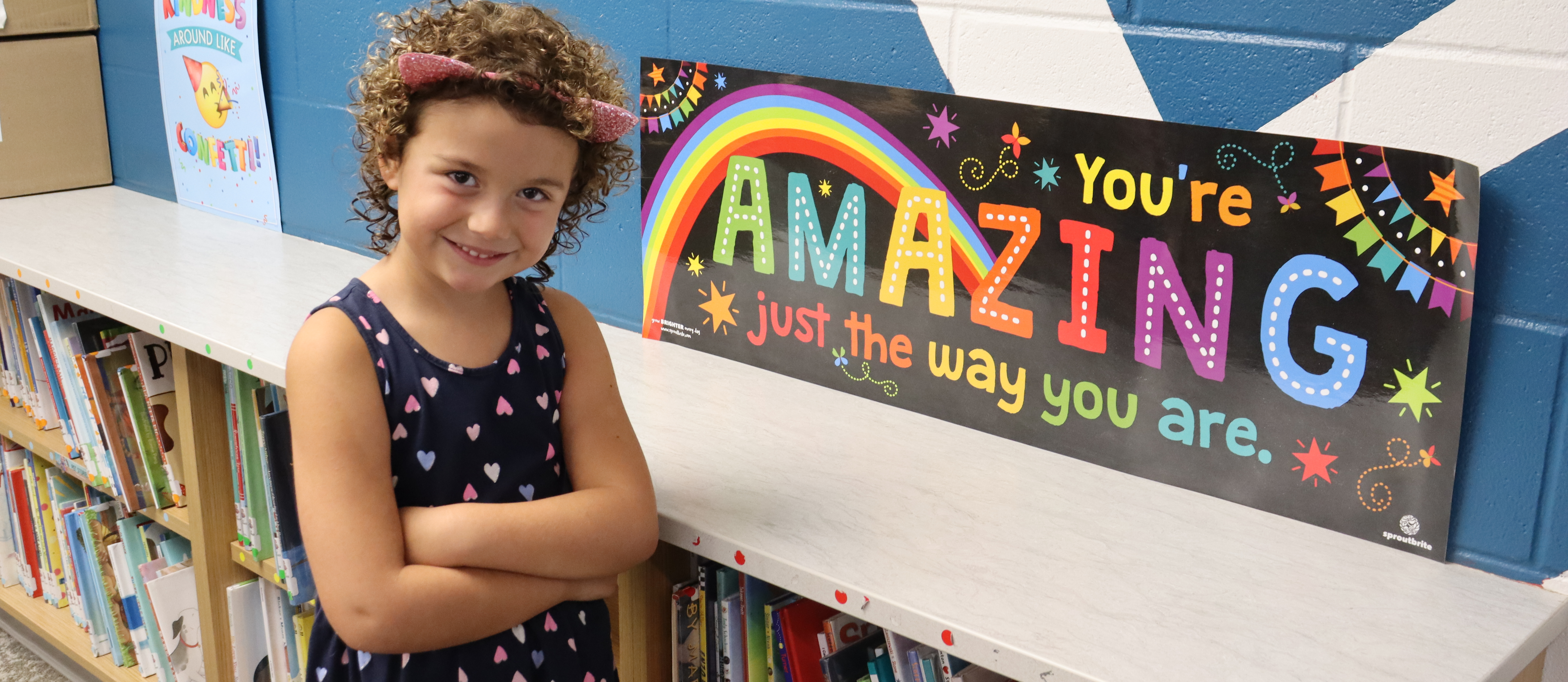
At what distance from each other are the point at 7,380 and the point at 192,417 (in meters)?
0.73

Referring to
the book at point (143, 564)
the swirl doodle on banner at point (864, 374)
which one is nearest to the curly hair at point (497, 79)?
the swirl doodle on banner at point (864, 374)

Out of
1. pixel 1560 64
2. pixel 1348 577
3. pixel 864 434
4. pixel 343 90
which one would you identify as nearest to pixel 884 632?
pixel 864 434

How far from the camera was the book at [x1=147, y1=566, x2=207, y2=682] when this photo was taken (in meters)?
1.83

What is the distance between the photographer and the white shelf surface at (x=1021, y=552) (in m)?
0.92

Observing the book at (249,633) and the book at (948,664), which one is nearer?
the book at (948,664)

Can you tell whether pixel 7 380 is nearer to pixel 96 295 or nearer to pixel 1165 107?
pixel 96 295

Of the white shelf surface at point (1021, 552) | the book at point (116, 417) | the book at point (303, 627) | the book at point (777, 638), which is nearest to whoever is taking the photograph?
the white shelf surface at point (1021, 552)

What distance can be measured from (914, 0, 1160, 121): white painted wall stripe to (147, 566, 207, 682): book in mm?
1337

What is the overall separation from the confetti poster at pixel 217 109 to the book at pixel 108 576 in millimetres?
574

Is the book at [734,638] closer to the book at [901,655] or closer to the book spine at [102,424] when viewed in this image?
the book at [901,655]

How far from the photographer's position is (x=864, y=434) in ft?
4.42

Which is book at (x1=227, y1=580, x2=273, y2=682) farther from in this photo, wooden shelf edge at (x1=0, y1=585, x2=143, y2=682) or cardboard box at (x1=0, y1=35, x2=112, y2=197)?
cardboard box at (x1=0, y1=35, x2=112, y2=197)

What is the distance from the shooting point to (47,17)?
237cm

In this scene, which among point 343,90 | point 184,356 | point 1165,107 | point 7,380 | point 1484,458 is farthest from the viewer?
point 7,380
